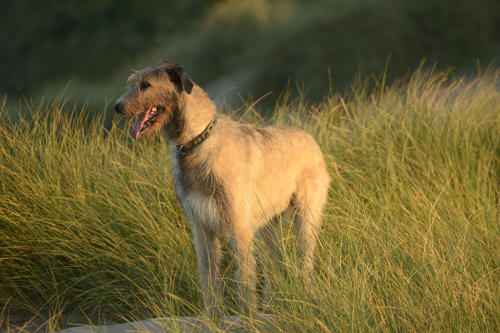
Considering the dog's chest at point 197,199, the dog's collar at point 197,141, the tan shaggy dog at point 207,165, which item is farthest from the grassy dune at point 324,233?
the dog's collar at point 197,141

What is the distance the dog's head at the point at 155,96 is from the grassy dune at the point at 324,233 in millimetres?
1090

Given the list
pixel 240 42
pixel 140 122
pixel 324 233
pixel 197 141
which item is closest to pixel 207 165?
pixel 197 141

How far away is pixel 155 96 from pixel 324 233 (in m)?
1.77

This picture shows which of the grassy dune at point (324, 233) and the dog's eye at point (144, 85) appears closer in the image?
the grassy dune at point (324, 233)

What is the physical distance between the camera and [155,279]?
4.39 meters

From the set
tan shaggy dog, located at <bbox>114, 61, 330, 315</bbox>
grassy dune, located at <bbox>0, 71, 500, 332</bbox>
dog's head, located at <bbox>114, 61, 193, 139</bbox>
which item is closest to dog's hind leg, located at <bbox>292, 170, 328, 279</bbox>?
grassy dune, located at <bbox>0, 71, 500, 332</bbox>

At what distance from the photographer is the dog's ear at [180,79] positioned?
4.03 meters

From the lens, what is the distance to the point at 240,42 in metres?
23.2

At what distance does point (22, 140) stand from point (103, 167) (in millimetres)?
796

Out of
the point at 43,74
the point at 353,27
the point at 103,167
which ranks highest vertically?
the point at 103,167

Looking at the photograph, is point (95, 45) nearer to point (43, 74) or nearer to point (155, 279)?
point (43, 74)

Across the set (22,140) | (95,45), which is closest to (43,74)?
(95,45)

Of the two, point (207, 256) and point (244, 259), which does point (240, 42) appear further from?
point (244, 259)

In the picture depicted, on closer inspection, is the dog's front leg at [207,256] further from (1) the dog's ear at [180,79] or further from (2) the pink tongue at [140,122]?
(1) the dog's ear at [180,79]
